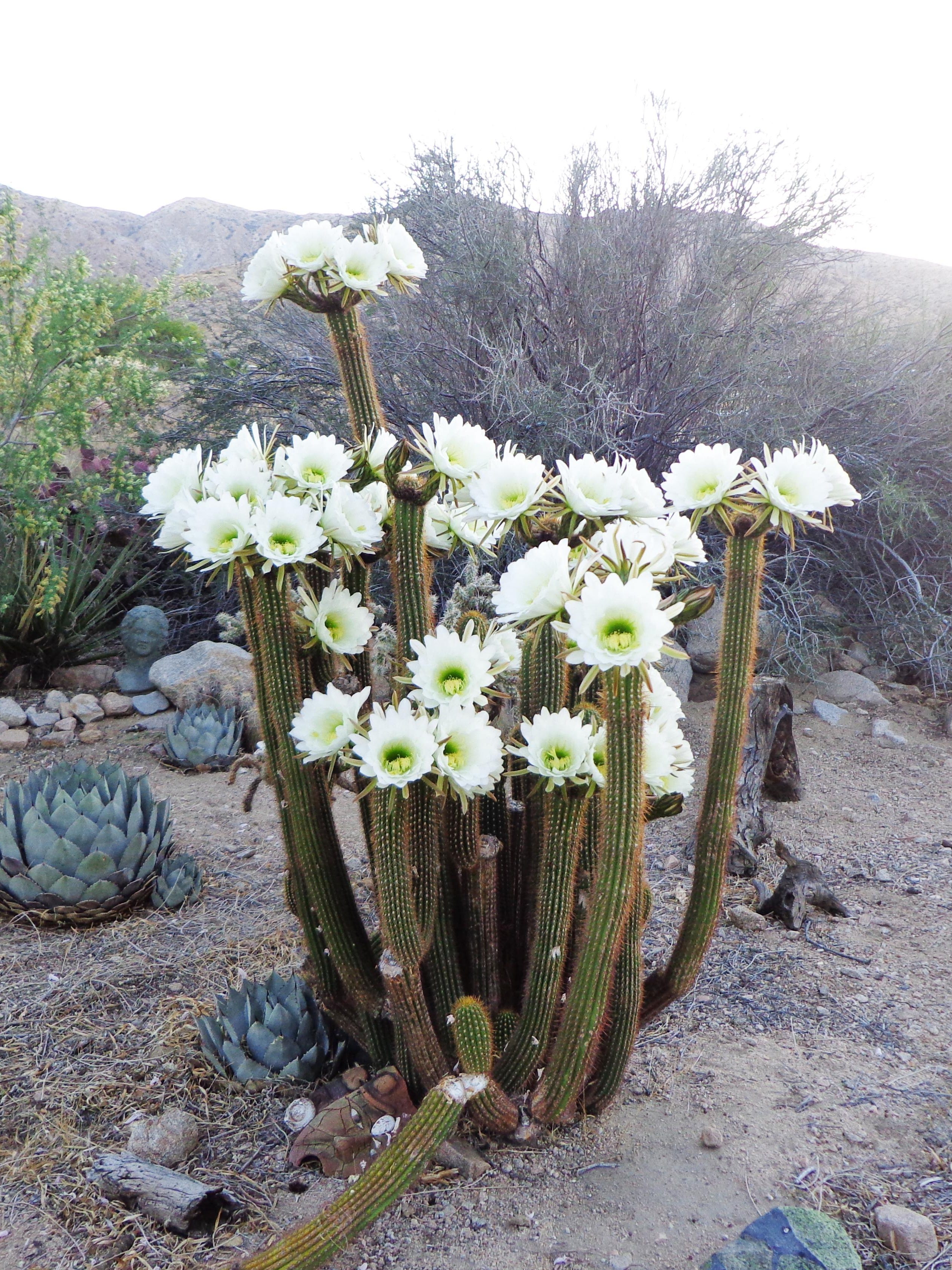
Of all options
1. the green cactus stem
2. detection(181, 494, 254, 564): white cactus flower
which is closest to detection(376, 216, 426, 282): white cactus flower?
detection(181, 494, 254, 564): white cactus flower

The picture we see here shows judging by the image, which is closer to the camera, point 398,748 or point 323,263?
point 398,748

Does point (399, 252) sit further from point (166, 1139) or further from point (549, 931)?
point (166, 1139)

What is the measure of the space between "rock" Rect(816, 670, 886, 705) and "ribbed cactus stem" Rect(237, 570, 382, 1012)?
4.28 meters

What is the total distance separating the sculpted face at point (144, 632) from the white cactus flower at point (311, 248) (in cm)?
406

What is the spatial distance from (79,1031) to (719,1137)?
1.63 meters

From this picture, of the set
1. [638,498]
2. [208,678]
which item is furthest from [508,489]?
[208,678]

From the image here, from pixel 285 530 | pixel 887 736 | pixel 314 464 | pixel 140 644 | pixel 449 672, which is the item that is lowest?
pixel 887 736

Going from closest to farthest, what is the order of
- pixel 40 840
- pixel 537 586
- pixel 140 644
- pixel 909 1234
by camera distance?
1. pixel 537 586
2. pixel 909 1234
3. pixel 40 840
4. pixel 140 644

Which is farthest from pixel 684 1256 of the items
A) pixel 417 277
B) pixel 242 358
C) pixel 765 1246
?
pixel 242 358

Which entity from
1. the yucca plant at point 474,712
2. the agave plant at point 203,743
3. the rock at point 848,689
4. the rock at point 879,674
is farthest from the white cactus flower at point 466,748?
the rock at point 879,674

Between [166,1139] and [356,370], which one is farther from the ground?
[356,370]

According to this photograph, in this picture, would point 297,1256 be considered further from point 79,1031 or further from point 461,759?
point 79,1031

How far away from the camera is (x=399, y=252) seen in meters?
1.96

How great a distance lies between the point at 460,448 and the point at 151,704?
409 centimetres
